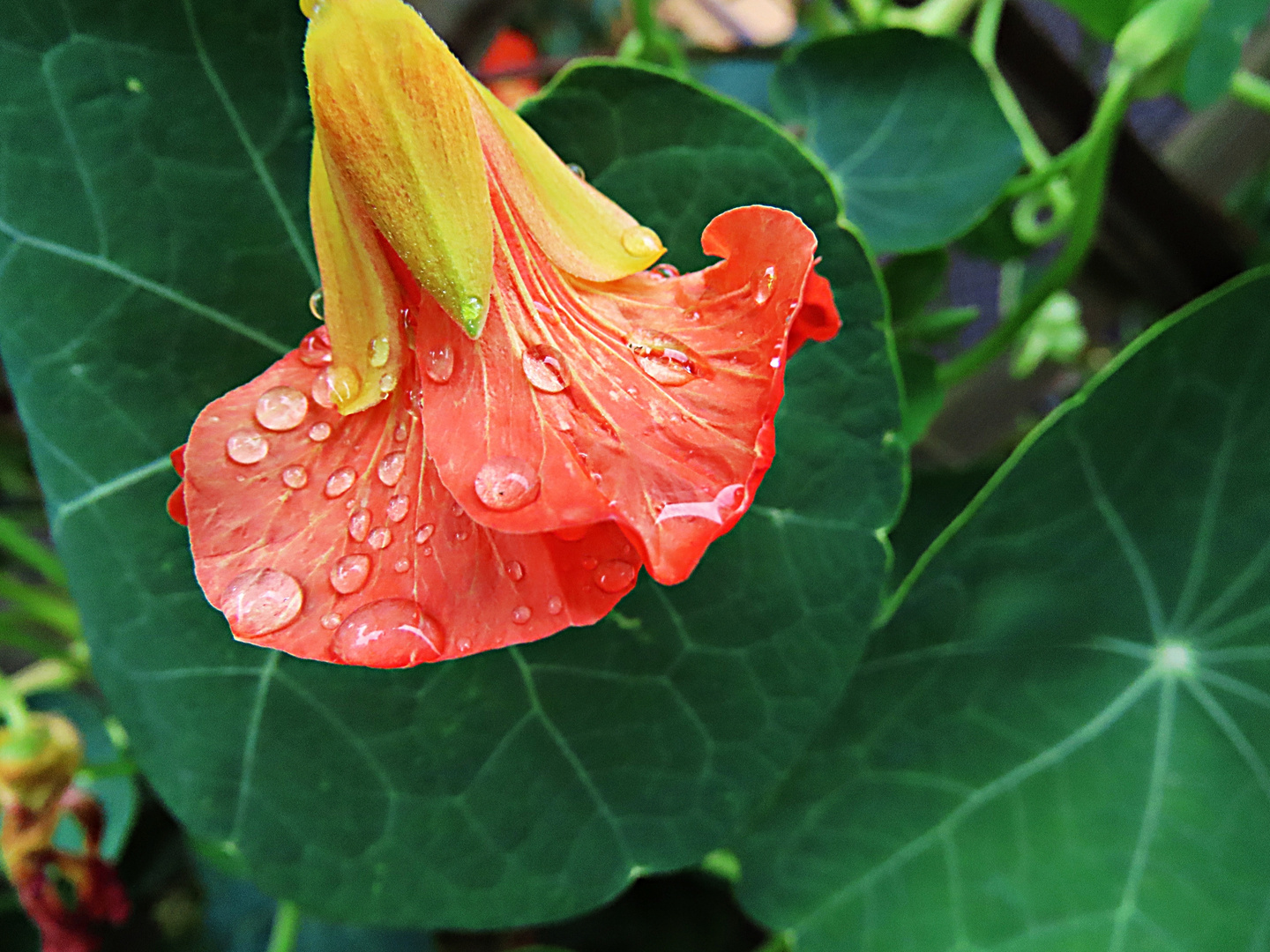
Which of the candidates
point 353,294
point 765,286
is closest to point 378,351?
point 353,294

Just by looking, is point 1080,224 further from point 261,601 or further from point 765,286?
point 261,601

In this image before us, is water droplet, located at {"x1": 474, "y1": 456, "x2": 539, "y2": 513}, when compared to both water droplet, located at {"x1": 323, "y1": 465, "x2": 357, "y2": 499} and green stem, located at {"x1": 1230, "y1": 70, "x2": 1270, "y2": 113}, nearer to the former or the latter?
water droplet, located at {"x1": 323, "y1": 465, "x2": 357, "y2": 499}

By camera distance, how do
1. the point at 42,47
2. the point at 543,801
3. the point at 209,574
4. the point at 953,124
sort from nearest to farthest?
1. the point at 209,574
2. the point at 42,47
3. the point at 543,801
4. the point at 953,124

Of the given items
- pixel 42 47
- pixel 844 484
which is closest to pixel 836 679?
pixel 844 484

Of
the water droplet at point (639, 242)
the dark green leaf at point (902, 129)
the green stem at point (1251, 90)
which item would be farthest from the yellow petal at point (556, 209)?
the green stem at point (1251, 90)

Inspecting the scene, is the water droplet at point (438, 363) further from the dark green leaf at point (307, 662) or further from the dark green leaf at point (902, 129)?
the dark green leaf at point (902, 129)

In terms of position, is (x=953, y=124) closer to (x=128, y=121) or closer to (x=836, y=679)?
(x=836, y=679)

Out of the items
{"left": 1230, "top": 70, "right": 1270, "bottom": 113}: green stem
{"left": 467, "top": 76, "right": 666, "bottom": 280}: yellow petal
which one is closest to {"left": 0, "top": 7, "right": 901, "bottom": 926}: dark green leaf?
{"left": 467, "top": 76, "right": 666, "bottom": 280}: yellow petal
